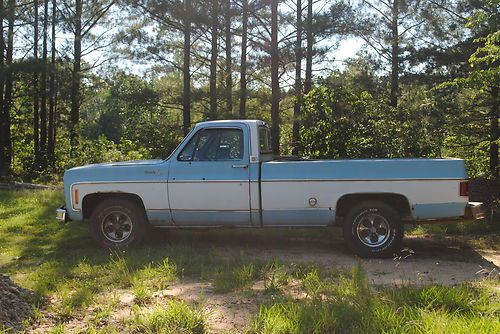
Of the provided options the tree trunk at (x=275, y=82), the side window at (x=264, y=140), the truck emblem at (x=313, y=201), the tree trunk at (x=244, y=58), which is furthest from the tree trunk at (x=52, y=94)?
the truck emblem at (x=313, y=201)

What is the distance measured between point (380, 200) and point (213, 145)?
8.56 feet

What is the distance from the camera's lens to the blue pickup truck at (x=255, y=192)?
6977 millimetres

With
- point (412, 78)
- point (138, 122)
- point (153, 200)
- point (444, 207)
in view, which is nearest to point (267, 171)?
point (153, 200)

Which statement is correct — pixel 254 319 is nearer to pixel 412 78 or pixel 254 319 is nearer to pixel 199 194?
pixel 199 194

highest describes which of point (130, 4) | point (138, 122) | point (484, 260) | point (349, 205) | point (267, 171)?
point (130, 4)

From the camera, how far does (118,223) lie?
310 inches

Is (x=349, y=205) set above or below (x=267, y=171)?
below

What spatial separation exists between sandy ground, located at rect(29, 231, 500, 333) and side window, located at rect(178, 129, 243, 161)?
143 cm

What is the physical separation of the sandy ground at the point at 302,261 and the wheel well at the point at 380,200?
0.58 metres

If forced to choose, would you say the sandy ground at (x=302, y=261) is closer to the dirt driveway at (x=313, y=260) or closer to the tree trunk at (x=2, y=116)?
the dirt driveway at (x=313, y=260)

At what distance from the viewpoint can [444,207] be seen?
6.91 m

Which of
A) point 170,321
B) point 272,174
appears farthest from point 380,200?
point 170,321

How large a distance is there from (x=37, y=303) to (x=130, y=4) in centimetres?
1761

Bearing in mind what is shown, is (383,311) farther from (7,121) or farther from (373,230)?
(7,121)
